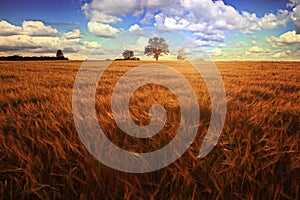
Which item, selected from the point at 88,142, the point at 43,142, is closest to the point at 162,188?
the point at 88,142

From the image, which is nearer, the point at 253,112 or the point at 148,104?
the point at 253,112

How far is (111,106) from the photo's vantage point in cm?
315

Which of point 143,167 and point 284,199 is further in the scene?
point 143,167

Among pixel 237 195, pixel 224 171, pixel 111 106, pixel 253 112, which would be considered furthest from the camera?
pixel 111 106

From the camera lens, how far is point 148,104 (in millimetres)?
3242

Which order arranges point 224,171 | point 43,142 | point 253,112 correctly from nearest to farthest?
1. point 224,171
2. point 43,142
3. point 253,112

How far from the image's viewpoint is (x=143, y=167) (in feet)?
4.96

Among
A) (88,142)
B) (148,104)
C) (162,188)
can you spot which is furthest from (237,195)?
(148,104)

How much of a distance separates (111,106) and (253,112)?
5.50ft

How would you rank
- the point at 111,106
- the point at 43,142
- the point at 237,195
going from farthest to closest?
the point at 111,106 → the point at 43,142 → the point at 237,195

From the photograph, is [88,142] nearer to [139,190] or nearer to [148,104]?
[139,190]

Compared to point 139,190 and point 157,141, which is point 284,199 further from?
point 157,141

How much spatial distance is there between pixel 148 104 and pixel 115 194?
2.02 meters

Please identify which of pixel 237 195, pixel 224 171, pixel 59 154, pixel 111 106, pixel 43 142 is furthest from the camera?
pixel 111 106
